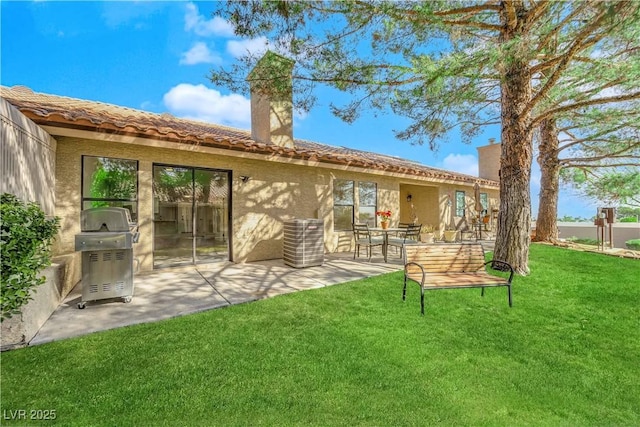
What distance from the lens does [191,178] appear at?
25.6 ft

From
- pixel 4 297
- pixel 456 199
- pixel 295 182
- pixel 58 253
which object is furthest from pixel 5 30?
pixel 456 199

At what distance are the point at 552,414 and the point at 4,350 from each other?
5.72m

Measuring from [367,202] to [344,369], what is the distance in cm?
890

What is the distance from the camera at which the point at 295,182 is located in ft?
31.8

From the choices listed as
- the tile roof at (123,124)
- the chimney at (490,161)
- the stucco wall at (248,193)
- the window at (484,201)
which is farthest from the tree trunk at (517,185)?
the chimney at (490,161)

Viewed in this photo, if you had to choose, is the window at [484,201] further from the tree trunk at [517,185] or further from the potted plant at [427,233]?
the tree trunk at [517,185]

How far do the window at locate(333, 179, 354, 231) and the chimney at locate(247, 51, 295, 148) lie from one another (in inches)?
92.3

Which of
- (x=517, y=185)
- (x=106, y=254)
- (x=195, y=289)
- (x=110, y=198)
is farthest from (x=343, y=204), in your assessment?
(x=106, y=254)

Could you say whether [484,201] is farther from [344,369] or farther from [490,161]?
[344,369]

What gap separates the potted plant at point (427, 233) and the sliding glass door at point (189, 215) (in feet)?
27.4

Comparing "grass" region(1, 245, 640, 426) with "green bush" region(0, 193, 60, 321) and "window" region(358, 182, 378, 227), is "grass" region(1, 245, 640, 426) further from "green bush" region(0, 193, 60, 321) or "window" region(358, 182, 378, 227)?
"window" region(358, 182, 378, 227)

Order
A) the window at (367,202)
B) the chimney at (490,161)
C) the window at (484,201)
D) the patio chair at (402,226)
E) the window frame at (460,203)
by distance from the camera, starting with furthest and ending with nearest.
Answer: the chimney at (490,161) → the window at (484,201) → the window frame at (460,203) → the window at (367,202) → the patio chair at (402,226)

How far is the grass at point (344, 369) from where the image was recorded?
8.20 feet

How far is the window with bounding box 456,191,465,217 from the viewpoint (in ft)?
51.6
